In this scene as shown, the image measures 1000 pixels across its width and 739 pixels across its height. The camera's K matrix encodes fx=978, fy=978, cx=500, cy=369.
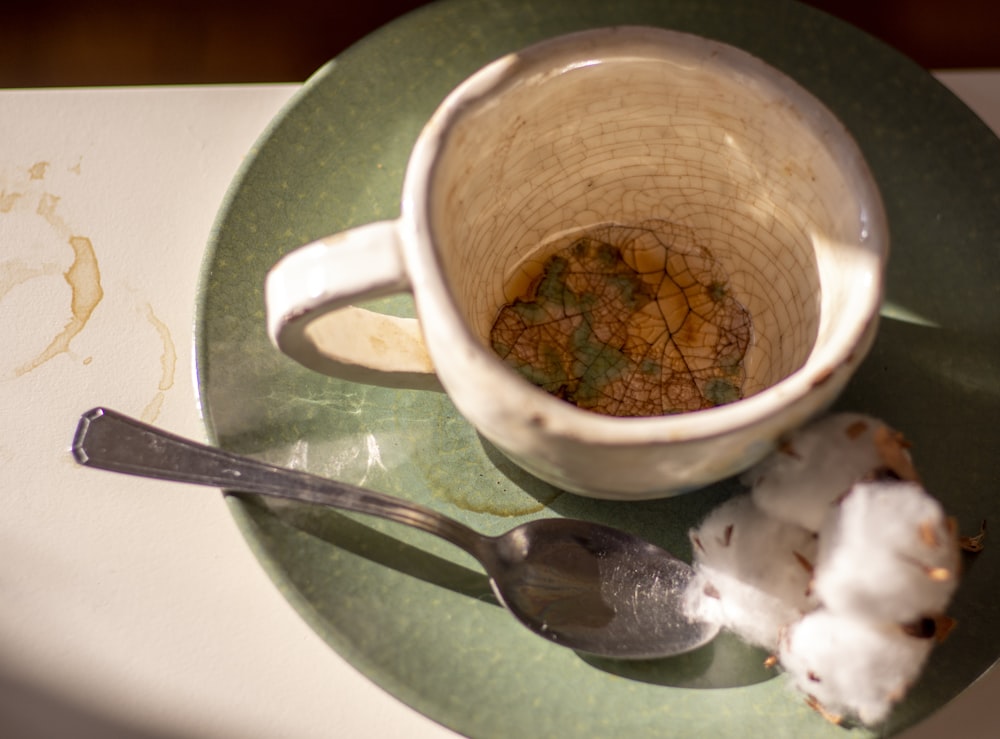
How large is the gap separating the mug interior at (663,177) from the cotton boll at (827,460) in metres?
0.04

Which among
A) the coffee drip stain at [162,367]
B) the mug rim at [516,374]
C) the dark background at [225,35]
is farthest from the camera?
the dark background at [225,35]

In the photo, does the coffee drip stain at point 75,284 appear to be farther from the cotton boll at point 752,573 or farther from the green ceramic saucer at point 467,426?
the cotton boll at point 752,573

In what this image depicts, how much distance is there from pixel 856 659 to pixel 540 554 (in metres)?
0.15

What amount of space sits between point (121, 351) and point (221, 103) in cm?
18

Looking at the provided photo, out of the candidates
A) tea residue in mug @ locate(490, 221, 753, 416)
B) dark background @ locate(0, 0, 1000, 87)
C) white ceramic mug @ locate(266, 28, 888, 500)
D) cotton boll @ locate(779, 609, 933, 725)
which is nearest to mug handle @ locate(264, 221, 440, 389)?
white ceramic mug @ locate(266, 28, 888, 500)

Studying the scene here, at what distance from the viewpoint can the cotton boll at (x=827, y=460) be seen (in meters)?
0.42

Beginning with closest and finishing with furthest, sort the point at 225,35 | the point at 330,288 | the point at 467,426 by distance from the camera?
1. the point at 330,288
2. the point at 467,426
3. the point at 225,35

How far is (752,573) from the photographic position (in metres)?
0.45

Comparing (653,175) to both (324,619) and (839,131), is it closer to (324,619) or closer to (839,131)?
(839,131)

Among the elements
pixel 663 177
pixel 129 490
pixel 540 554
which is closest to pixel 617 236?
pixel 663 177

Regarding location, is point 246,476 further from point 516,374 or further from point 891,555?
point 891,555

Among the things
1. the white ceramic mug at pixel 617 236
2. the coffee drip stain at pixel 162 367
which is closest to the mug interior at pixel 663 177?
the white ceramic mug at pixel 617 236

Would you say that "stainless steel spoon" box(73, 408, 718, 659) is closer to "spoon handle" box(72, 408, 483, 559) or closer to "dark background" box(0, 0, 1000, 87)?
"spoon handle" box(72, 408, 483, 559)

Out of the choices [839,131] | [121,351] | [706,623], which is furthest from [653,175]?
[121,351]
